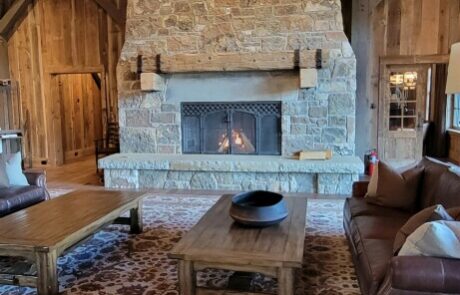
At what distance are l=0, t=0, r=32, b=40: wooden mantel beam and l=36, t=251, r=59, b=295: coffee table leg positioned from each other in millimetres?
6821

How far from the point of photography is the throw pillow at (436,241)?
1763mm

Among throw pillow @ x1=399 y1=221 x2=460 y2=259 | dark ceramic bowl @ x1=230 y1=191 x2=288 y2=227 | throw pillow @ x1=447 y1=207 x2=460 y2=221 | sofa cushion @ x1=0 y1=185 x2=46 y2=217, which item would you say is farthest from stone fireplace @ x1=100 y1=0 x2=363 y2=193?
throw pillow @ x1=399 y1=221 x2=460 y2=259

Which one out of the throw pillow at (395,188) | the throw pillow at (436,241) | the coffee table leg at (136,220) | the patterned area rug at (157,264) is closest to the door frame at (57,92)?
the patterned area rug at (157,264)

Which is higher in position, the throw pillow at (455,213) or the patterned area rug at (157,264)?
the throw pillow at (455,213)

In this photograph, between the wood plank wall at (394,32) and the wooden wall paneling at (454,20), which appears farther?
the wooden wall paneling at (454,20)

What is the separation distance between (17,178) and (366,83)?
5.32 meters

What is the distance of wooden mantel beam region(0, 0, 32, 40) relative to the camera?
779cm

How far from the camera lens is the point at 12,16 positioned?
781cm

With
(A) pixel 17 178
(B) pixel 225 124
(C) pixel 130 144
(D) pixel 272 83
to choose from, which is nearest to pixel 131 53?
(C) pixel 130 144

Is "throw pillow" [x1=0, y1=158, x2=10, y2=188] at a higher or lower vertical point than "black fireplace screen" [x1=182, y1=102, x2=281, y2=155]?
lower

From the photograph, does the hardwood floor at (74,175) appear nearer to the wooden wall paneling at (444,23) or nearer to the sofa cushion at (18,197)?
the sofa cushion at (18,197)

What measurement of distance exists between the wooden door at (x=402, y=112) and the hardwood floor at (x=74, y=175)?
16.4ft

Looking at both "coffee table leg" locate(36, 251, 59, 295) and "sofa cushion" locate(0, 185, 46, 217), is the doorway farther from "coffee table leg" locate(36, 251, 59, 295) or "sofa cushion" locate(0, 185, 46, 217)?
"coffee table leg" locate(36, 251, 59, 295)

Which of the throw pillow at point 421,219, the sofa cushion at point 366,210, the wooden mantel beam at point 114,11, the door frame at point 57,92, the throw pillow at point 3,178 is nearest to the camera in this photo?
the throw pillow at point 421,219
